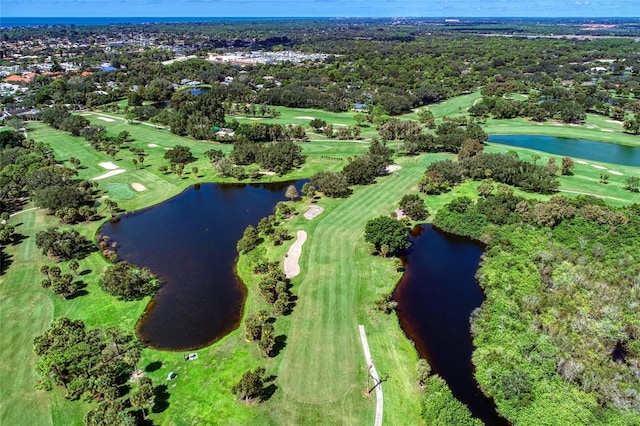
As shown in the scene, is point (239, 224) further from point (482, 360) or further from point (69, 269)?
point (482, 360)

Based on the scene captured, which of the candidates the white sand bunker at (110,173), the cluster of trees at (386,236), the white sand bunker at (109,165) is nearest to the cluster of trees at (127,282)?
the cluster of trees at (386,236)

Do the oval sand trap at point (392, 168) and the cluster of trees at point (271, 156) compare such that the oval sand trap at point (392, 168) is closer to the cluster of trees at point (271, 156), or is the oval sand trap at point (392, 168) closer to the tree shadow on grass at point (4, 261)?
the cluster of trees at point (271, 156)

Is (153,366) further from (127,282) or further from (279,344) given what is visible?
(127,282)

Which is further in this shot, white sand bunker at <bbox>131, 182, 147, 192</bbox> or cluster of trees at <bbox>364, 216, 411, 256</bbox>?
white sand bunker at <bbox>131, 182, 147, 192</bbox>

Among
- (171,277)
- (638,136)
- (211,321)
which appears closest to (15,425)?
(211,321)

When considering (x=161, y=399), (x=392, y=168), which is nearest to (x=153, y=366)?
(x=161, y=399)

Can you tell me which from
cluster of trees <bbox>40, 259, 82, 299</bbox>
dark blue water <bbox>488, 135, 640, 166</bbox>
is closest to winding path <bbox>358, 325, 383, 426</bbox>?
cluster of trees <bbox>40, 259, 82, 299</bbox>

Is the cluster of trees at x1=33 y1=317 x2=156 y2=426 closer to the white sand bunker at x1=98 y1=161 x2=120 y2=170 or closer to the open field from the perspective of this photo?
the open field
